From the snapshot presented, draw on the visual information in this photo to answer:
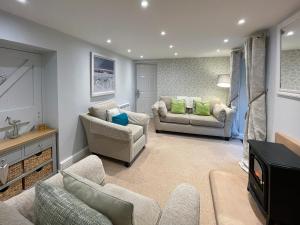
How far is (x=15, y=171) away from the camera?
205 cm

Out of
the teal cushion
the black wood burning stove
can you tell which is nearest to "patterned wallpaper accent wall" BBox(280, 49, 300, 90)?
the black wood burning stove

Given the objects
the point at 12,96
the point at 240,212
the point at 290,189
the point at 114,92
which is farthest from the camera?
the point at 114,92

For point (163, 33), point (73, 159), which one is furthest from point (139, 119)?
point (163, 33)

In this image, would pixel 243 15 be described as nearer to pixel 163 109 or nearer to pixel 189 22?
pixel 189 22

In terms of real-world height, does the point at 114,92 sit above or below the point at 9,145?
above

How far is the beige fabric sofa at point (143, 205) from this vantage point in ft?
3.19

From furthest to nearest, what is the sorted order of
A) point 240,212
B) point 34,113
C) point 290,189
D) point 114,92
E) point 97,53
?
point 114,92 → point 97,53 → point 34,113 → point 240,212 → point 290,189

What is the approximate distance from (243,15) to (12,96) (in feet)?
9.97

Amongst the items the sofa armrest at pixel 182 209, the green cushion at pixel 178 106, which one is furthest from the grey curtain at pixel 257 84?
the green cushion at pixel 178 106

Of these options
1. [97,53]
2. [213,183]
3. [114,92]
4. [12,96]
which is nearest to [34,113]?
[12,96]

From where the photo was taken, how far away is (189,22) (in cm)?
229

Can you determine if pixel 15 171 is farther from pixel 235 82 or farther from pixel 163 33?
pixel 235 82

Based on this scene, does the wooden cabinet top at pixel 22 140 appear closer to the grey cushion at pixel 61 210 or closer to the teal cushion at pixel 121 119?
the teal cushion at pixel 121 119

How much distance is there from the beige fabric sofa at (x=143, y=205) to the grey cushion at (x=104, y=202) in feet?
0.17
